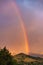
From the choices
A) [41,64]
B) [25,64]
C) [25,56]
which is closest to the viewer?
[25,64]

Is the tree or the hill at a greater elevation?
the hill

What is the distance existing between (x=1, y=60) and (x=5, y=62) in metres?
0.78

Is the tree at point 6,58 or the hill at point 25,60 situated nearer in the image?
the tree at point 6,58

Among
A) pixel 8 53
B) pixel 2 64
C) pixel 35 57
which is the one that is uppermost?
pixel 35 57

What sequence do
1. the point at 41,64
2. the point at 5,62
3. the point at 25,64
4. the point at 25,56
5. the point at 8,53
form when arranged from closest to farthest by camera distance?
the point at 5,62 → the point at 8,53 → the point at 25,64 → the point at 41,64 → the point at 25,56

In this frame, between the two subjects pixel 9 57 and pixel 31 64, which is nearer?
pixel 9 57

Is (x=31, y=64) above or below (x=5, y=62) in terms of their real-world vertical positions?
above

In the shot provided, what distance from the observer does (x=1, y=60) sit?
29.2 m

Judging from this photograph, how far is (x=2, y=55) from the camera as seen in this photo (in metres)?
30.5

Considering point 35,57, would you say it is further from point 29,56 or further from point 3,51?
point 3,51

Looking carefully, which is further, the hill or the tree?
the hill

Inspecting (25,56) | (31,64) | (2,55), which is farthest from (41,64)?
(2,55)

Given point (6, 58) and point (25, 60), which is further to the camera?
point (25, 60)

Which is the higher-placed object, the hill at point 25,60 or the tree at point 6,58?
the hill at point 25,60
